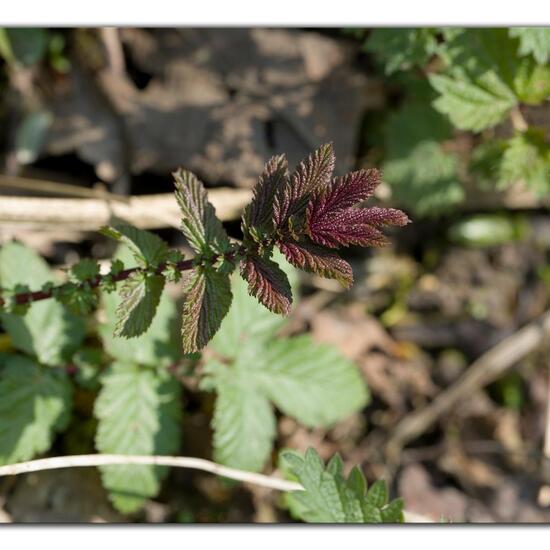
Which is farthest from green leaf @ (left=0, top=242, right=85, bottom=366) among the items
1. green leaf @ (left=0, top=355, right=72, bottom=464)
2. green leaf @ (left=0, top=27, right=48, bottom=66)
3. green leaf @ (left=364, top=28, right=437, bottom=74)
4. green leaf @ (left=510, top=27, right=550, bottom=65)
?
green leaf @ (left=510, top=27, right=550, bottom=65)

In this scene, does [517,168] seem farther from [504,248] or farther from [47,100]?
[47,100]

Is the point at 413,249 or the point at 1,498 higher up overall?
the point at 413,249

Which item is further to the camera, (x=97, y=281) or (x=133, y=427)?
(x=133, y=427)

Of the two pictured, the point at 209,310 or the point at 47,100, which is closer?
the point at 209,310

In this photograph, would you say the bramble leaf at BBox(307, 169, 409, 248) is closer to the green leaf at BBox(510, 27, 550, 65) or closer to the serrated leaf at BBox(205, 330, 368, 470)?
the serrated leaf at BBox(205, 330, 368, 470)

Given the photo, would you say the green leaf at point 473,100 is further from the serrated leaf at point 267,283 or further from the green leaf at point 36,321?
the green leaf at point 36,321

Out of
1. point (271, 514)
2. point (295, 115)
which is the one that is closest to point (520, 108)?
point (295, 115)

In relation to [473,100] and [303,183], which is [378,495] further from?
[473,100]

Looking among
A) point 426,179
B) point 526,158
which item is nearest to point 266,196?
point 526,158
